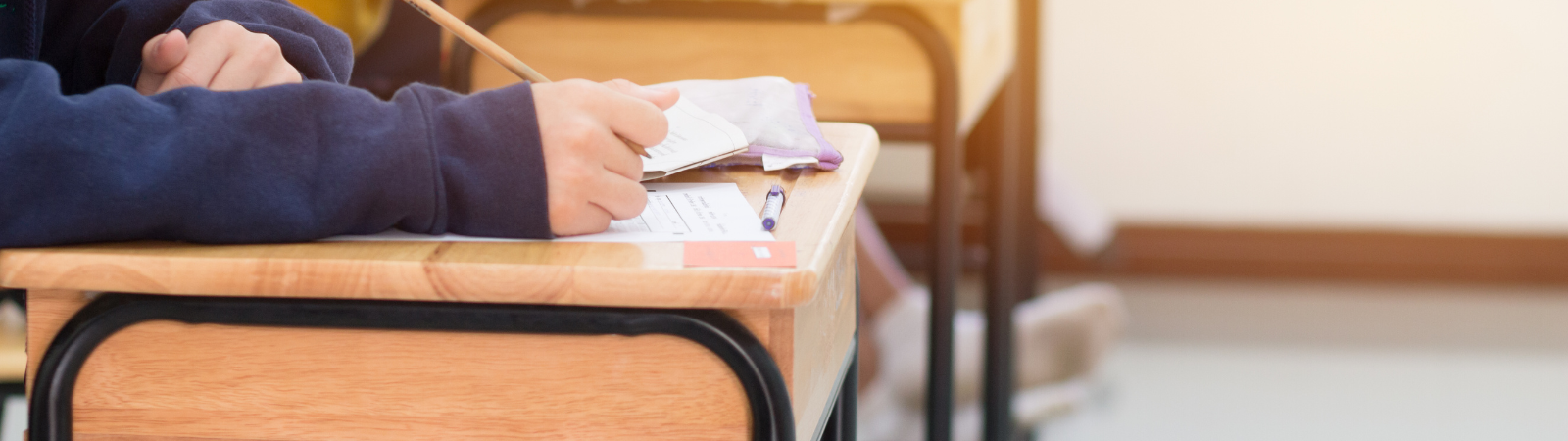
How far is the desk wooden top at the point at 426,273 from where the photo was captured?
0.45 metres

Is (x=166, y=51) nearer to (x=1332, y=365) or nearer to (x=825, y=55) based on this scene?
(x=825, y=55)

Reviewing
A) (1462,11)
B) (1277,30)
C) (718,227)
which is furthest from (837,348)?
(1462,11)

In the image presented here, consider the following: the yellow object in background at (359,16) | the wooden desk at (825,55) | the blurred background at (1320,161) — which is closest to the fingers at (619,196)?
the yellow object in background at (359,16)

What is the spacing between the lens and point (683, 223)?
0.54 metres

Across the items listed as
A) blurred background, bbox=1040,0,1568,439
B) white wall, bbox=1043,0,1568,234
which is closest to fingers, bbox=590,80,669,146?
blurred background, bbox=1040,0,1568,439

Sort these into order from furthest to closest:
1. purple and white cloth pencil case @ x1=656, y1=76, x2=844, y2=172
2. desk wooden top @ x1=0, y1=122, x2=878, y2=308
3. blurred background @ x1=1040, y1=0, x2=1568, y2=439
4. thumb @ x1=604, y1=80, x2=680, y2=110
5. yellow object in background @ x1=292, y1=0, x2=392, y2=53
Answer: blurred background @ x1=1040, y1=0, x2=1568, y2=439 → yellow object in background @ x1=292, y1=0, x2=392, y2=53 → purple and white cloth pencil case @ x1=656, y1=76, x2=844, y2=172 → thumb @ x1=604, y1=80, x2=680, y2=110 → desk wooden top @ x1=0, y1=122, x2=878, y2=308

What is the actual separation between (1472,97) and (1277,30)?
0.46m

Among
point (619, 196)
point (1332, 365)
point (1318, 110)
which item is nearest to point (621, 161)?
point (619, 196)

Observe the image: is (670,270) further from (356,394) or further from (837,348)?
(837,348)

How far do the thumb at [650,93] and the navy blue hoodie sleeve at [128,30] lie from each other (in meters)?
0.23

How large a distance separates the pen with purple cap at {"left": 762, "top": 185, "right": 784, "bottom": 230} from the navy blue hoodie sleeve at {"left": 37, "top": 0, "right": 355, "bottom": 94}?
30cm

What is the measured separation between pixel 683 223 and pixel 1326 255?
8.76ft

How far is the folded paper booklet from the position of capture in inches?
25.8

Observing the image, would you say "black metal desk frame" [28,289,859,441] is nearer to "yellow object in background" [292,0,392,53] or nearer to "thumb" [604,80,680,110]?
"thumb" [604,80,680,110]
